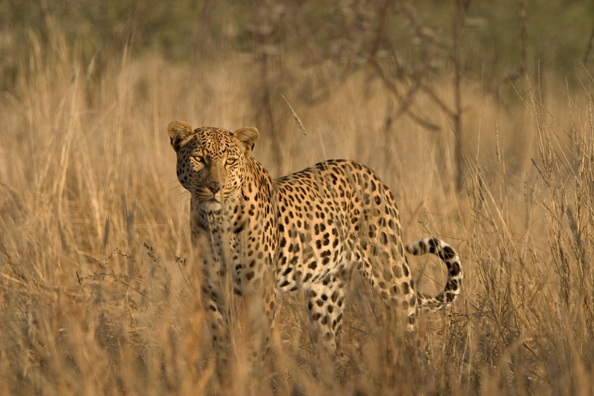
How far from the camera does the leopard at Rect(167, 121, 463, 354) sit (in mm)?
4105

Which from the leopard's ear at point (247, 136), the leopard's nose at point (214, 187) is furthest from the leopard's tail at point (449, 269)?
the leopard's nose at point (214, 187)

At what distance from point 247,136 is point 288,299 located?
58.4 inches

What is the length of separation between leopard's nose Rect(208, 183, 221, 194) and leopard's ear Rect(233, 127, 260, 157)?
0.39 m

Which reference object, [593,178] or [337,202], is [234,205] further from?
[593,178]

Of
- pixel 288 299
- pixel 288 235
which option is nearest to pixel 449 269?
pixel 288 235

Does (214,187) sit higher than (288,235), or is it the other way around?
(214,187)

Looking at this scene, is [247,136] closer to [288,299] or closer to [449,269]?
[449,269]

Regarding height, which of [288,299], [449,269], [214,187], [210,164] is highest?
[210,164]

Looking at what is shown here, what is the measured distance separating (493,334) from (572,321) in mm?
329

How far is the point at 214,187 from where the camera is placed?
A: 13.1 ft

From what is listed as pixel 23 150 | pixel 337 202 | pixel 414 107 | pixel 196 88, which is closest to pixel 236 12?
pixel 414 107

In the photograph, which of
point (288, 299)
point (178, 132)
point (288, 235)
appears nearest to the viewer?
point (178, 132)

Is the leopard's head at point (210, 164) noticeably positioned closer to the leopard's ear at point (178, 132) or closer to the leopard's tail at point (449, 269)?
the leopard's ear at point (178, 132)

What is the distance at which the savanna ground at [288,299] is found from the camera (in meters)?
3.28
